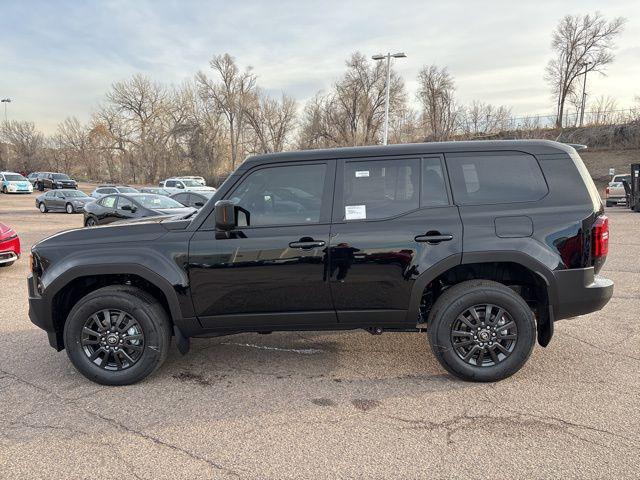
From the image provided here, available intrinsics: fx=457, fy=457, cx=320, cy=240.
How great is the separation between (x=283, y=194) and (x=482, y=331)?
1.93 m

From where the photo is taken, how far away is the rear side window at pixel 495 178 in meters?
3.63

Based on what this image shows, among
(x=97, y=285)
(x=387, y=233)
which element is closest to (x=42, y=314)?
(x=97, y=285)

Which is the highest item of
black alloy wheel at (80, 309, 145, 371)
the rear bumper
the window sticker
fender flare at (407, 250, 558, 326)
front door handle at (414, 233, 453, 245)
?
the window sticker

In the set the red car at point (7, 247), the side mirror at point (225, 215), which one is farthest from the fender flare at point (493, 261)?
the red car at point (7, 247)

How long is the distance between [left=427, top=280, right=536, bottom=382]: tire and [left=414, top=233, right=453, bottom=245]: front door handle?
1.46ft

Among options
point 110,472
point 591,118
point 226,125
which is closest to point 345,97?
point 226,125

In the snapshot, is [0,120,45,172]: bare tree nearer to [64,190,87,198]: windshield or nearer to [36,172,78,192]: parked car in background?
[36,172,78,192]: parked car in background

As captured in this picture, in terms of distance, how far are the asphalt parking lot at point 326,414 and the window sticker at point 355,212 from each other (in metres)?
1.35

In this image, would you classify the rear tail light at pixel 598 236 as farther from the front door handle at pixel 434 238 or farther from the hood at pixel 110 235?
the hood at pixel 110 235

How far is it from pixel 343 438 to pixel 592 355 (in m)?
2.69

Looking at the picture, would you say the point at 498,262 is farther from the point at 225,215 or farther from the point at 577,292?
the point at 225,215

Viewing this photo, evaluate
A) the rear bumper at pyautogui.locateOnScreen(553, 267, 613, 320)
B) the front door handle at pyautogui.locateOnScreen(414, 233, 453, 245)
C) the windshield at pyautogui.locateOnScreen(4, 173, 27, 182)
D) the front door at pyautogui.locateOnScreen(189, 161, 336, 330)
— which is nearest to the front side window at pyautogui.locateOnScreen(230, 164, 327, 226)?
the front door at pyautogui.locateOnScreen(189, 161, 336, 330)

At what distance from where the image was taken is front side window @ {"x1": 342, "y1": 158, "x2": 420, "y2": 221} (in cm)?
364

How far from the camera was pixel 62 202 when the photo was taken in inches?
950
